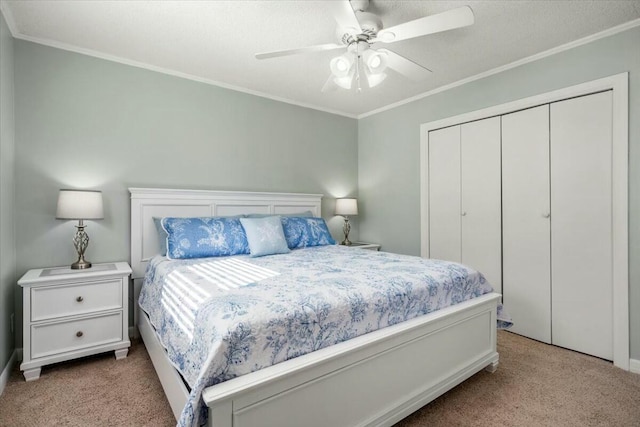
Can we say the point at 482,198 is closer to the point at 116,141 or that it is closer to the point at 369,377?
the point at 369,377

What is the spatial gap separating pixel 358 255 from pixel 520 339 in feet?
5.45

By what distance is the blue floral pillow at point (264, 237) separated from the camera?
275cm

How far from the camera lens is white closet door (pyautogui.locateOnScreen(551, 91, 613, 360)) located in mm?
2439

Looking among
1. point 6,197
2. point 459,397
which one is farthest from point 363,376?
point 6,197

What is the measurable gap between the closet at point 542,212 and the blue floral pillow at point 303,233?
140 centimetres

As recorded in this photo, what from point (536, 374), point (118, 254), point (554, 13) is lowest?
point (536, 374)

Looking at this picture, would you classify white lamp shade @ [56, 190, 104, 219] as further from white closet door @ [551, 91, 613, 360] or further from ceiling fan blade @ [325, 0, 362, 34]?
white closet door @ [551, 91, 613, 360]

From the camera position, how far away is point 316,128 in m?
4.16

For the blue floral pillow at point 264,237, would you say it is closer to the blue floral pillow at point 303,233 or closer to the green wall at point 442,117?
the blue floral pillow at point 303,233

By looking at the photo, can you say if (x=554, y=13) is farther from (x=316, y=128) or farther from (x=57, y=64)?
(x=57, y=64)

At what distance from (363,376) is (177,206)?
235cm

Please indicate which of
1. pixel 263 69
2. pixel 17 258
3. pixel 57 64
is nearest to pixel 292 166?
pixel 263 69

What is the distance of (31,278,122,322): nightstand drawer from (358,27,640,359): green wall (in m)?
3.04

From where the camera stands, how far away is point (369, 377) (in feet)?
5.05
